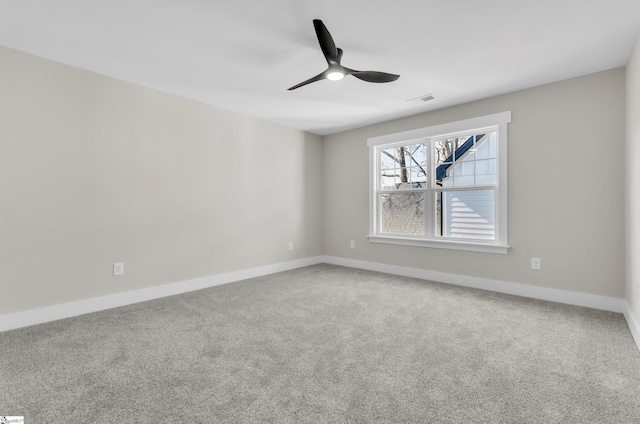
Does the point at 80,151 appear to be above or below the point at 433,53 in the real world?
below

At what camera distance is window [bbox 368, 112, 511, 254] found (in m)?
3.62

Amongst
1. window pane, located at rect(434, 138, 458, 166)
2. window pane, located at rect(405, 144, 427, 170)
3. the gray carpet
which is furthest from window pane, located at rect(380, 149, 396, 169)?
the gray carpet

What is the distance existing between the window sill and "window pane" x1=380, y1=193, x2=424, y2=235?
154 millimetres

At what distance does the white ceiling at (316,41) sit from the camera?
199cm

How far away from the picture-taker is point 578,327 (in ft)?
8.11

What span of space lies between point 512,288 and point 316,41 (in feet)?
10.8

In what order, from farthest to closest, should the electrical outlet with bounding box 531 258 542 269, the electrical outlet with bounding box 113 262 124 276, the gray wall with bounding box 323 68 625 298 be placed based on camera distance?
the electrical outlet with bounding box 531 258 542 269, the electrical outlet with bounding box 113 262 124 276, the gray wall with bounding box 323 68 625 298

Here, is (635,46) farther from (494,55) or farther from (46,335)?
(46,335)

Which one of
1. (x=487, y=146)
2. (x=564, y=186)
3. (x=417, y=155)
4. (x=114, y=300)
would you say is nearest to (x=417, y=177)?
(x=417, y=155)

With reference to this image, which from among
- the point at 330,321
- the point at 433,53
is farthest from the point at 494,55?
the point at 330,321

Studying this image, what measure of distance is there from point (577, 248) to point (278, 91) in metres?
3.53

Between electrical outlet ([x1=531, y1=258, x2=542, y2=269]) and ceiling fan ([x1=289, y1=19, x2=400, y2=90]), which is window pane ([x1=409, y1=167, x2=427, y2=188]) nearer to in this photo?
electrical outlet ([x1=531, y1=258, x2=542, y2=269])

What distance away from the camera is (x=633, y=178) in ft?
7.93

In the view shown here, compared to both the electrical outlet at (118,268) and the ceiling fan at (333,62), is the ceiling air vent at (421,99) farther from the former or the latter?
the electrical outlet at (118,268)
